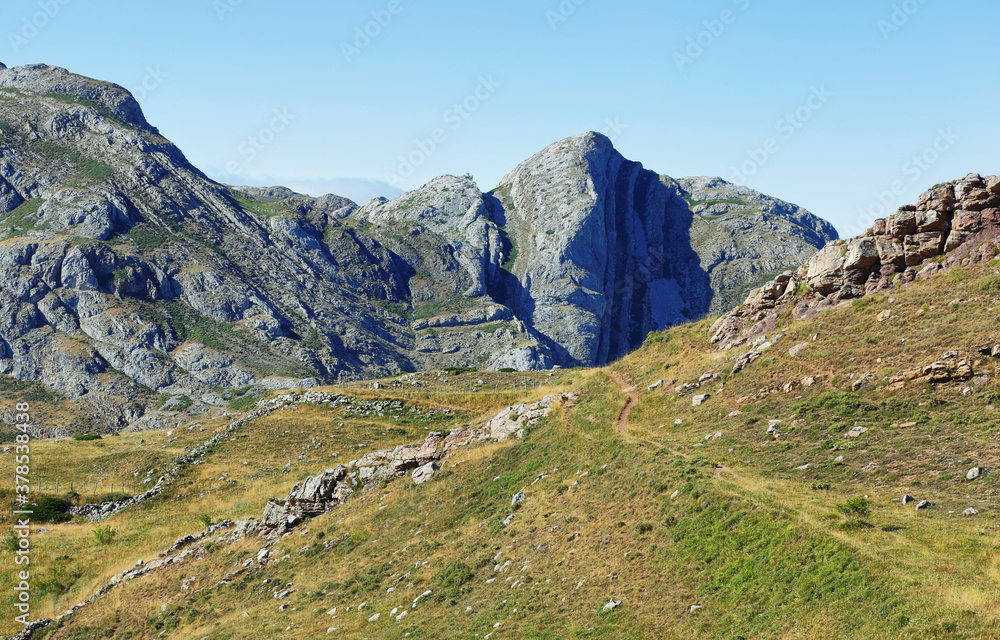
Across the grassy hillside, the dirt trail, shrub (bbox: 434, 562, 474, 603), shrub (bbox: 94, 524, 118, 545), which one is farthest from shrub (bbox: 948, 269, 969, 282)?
shrub (bbox: 94, 524, 118, 545)

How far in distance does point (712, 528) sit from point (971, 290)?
22540 mm

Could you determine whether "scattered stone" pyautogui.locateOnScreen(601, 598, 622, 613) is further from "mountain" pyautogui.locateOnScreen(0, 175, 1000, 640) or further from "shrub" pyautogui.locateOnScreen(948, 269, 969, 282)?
"shrub" pyautogui.locateOnScreen(948, 269, 969, 282)

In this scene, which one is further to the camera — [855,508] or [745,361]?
[745,361]

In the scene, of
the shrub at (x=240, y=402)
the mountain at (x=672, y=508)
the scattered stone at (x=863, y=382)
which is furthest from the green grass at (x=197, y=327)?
the scattered stone at (x=863, y=382)

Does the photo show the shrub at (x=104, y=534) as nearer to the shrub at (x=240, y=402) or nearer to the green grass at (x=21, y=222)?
the shrub at (x=240, y=402)

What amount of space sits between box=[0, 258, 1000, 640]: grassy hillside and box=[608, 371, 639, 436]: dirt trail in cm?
29

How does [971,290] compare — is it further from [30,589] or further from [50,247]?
[50,247]

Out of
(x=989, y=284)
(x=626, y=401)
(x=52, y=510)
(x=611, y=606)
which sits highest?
(x=989, y=284)

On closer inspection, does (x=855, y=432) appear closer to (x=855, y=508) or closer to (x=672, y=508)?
(x=855, y=508)

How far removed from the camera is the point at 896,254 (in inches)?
1614

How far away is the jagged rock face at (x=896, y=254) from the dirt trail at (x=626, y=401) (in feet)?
23.2

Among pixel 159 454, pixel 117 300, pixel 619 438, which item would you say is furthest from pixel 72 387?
pixel 619 438

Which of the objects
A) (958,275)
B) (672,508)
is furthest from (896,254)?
(672,508)

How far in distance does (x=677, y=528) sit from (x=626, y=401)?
1860 centimetres
